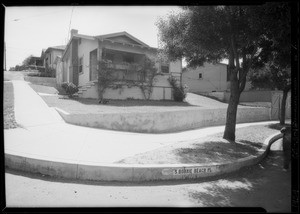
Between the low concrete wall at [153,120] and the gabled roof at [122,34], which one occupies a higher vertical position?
the gabled roof at [122,34]

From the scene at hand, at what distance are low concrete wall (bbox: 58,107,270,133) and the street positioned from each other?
490cm

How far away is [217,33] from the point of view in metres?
7.47

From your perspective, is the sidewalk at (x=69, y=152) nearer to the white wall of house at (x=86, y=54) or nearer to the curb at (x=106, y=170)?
the curb at (x=106, y=170)

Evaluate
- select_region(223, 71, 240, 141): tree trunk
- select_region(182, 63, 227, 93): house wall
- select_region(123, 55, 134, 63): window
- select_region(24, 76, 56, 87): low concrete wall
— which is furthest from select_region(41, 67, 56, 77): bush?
select_region(223, 71, 240, 141): tree trunk

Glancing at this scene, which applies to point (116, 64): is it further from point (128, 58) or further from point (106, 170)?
point (106, 170)

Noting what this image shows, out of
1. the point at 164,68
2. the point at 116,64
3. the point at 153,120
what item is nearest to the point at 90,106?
the point at 153,120

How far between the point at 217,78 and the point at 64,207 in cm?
2934

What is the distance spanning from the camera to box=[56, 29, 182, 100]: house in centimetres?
1812

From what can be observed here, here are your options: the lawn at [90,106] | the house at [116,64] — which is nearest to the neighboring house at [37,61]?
the house at [116,64]

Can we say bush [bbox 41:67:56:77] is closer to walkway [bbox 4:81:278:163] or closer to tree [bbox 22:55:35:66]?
tree [bbox 22:55:35:66]

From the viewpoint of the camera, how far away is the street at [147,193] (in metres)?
4.12

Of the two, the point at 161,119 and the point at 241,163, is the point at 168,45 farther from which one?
the point at 241,163

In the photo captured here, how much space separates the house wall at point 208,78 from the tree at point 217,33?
2114 centimetres
